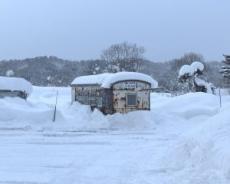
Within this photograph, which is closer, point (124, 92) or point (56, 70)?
point (124, 92)

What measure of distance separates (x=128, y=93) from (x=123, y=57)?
62.7m

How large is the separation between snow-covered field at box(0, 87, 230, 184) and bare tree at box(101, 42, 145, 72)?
58205mm

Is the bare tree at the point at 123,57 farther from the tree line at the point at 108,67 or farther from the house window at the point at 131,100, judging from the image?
the house window at the point at 131,100

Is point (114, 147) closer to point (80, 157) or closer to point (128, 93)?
point (80, 157)

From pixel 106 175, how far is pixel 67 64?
12898cm

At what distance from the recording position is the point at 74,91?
38.1 metres

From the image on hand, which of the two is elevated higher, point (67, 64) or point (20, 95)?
point (67, 64)

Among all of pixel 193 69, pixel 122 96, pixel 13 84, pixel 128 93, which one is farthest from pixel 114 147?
→ pixel 193 69

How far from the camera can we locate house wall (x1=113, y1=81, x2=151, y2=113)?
31969 mm

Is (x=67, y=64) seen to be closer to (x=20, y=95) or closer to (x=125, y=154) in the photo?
(x=20, y=95)

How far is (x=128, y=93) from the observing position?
32156 mm

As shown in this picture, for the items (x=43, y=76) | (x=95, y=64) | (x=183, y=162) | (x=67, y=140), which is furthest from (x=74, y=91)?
(x=43, y=76)

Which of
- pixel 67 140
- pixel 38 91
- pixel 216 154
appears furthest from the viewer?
pixel 38 91

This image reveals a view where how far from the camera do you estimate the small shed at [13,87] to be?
39.1 meters
